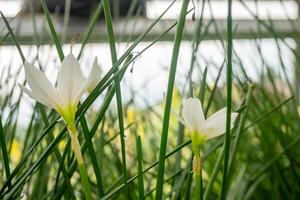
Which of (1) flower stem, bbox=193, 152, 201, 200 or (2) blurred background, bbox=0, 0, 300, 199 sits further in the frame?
(2) blurred background, bbox=0, 0, 300, 199

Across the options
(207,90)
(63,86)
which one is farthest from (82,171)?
(207,90)

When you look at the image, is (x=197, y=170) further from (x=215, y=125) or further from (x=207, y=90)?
(x=207, y=90)

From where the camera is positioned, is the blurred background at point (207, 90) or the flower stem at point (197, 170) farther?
the blurred background at point (207, 90)

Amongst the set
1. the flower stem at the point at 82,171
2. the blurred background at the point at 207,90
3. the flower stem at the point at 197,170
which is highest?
the blurred background at the point at 207,90

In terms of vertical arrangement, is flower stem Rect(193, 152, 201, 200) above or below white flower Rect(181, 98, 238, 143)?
below

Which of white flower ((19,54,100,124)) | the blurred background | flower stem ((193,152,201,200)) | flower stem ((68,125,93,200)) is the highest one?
the blurred background

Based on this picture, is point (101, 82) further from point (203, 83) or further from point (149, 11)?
point (149, 11)
